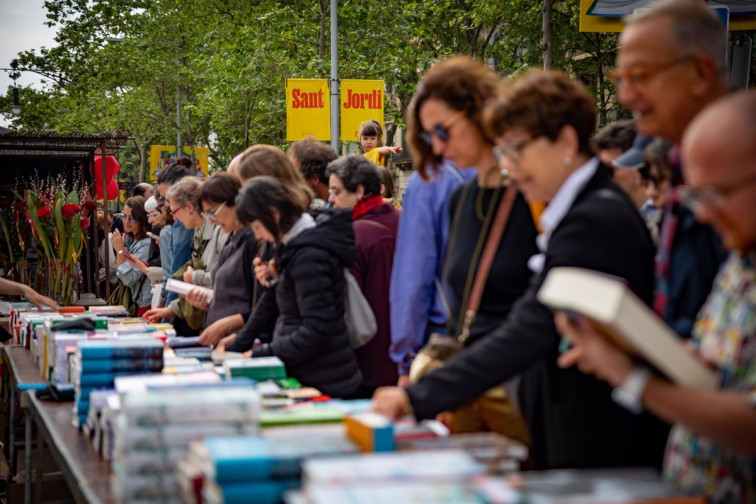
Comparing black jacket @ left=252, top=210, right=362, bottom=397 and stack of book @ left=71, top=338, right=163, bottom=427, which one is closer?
stack of book @ left=71, top=338, right=163, bottom=427

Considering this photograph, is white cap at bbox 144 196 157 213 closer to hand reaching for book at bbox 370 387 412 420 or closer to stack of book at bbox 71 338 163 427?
stack of book at bbox 71 338 163 427

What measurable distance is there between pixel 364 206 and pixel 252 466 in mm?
3549

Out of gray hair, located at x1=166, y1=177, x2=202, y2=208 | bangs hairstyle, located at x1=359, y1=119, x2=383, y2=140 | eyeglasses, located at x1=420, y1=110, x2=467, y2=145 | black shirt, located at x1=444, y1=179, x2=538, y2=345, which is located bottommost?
black shirt, located at x1=444, y1=179, x2=538, y2=345

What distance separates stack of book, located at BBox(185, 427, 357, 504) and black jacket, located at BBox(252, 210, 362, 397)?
2072 millimetres

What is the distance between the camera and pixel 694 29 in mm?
2338

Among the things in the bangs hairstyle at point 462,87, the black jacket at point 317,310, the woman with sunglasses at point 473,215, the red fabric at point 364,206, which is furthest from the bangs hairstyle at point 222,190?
the bangs hairstyle at point 462,87

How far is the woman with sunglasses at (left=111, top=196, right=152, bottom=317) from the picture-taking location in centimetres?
889

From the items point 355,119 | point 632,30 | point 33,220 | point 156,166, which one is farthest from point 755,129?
point 156,166

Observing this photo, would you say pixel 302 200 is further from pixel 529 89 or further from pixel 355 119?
pixel 355 119

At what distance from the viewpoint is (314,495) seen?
174cm

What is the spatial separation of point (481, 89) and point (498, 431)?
1166mm

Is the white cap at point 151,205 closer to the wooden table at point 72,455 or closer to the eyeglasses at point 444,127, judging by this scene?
the wooden table at point 72,455

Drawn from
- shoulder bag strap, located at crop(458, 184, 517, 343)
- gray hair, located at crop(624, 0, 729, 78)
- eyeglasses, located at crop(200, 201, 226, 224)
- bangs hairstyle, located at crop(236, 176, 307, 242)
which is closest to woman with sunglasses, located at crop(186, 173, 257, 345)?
eyeglasses, located at crop(200, 201, 226, 224)

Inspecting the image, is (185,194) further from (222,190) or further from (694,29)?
(694,29)
